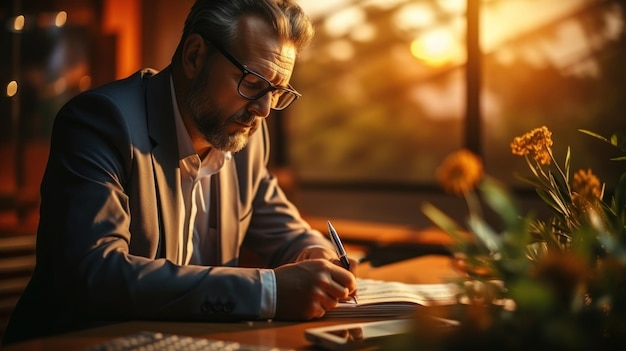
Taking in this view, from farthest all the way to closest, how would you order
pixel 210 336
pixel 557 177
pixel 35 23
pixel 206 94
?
1. pixel 35 23
2. pixel 206 94
3. pixel 557 177
4. pixel 210 336

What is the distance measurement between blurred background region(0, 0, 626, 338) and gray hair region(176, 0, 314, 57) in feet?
4.59

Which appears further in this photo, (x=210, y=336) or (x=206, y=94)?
(x=206, y=94)

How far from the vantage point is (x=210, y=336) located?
1176 millimetres

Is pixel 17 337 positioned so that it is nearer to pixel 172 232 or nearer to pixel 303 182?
pixel 172 232

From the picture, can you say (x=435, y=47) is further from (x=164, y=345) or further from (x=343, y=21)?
(x=164, y=345)

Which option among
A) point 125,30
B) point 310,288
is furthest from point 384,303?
point 125,30

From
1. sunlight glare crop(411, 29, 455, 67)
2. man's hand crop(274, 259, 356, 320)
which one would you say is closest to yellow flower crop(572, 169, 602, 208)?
man's hand crop(274, 259, 356, 320)

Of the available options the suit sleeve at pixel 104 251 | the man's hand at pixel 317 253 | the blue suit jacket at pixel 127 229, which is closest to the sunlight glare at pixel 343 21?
the blue suit jacket at pixel 127 229

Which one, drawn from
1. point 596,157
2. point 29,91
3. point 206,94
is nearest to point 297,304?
point 206,94

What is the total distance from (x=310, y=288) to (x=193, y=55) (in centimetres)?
71

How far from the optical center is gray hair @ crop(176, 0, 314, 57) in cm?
170

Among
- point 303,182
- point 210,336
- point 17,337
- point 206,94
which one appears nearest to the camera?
point 210,336

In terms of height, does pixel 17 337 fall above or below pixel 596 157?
below

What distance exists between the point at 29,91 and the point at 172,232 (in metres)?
2.39
